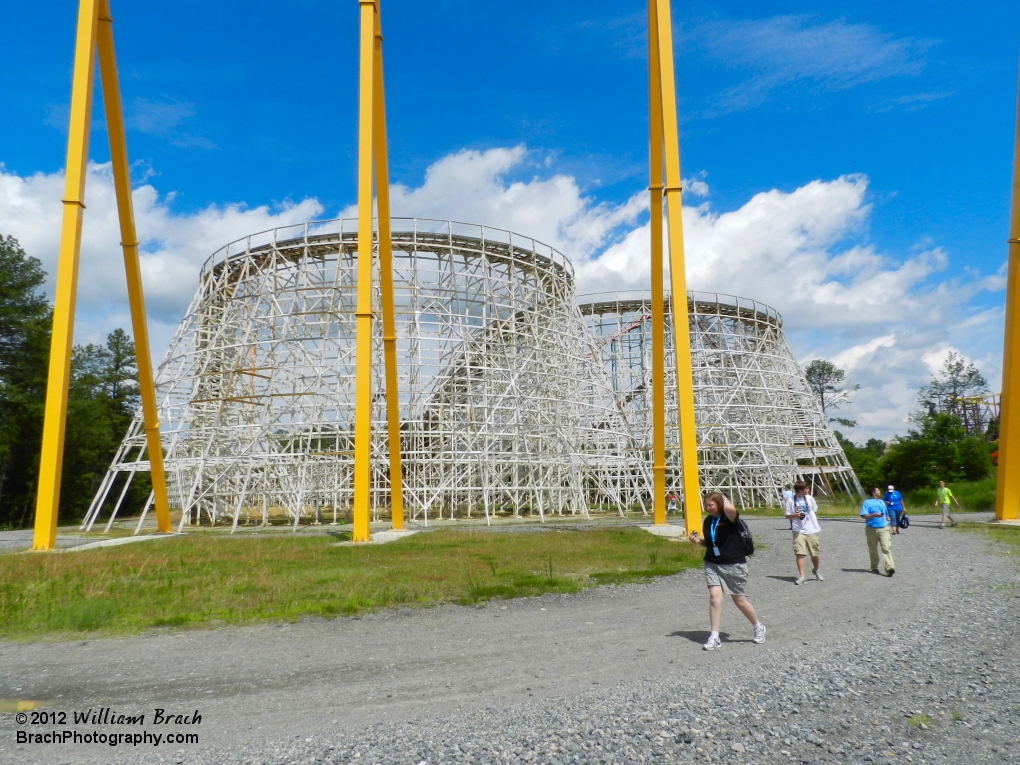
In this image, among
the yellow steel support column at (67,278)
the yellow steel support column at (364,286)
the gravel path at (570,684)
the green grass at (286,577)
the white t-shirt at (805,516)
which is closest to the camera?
the gravel path at (570,684)

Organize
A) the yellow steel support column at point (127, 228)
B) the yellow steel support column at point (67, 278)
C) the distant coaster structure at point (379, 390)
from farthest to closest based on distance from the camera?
the distant coaster structure at point (379, 390) → the yellow steel support column at point (127, 228) → the yellow steel support column at point (67, 278)

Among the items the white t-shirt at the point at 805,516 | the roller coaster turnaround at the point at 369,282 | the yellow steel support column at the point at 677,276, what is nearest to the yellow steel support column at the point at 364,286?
the roller coaster turnaround at the point at 369,282

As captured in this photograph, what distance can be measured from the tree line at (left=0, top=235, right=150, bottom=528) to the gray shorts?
33.8 m

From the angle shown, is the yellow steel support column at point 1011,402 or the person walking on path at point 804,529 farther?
the yellow steel support column at point 1011,402

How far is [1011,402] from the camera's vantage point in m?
18.5

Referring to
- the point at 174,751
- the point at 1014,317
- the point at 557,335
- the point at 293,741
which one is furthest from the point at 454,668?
the point at 557,335

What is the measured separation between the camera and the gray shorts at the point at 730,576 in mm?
6391

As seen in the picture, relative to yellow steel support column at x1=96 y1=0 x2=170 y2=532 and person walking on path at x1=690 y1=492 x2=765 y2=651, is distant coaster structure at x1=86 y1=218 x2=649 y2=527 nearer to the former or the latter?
yellow steel support column at x1=96 y1=0 x2=170 y2=532

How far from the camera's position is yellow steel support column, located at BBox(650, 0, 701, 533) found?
15.2m

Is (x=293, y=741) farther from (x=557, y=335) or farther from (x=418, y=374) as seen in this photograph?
(x=557, y=335)

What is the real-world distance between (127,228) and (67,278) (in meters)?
4.13

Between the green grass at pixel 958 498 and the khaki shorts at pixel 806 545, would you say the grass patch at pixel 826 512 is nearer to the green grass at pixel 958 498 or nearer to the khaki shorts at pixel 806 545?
the green grass at pixel 958 498

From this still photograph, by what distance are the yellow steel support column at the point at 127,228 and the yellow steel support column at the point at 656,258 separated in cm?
1348

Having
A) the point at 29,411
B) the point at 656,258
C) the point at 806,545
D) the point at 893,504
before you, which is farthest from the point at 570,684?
the point at 29,411
